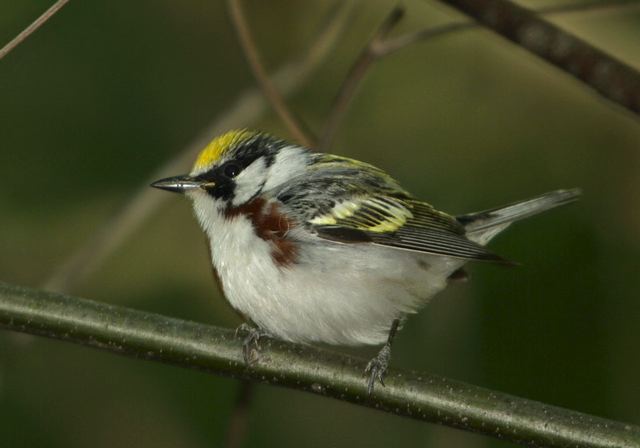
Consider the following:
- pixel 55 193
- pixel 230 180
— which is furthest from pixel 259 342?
pixel 55 193

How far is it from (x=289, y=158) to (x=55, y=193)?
6.31ft

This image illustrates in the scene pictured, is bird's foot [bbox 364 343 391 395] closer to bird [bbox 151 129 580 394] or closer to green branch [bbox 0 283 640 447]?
green branch [bbox 0 283 640 447]

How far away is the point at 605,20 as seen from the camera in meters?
6.10

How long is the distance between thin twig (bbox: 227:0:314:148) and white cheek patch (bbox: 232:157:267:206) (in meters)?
0.27

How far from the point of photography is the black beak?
4.17m

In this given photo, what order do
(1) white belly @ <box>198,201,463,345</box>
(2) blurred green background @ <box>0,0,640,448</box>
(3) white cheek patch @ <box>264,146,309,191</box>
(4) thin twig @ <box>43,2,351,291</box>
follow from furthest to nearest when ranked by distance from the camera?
(2) blurred green background @ <box>0,0,640,448</box> → (4) thin twig @ <box>43,2,351,291</box> → (3) white cheek patch @ <box>264,146,309,191</box> → (1) white belly @ <box>198,201,463,345</box>

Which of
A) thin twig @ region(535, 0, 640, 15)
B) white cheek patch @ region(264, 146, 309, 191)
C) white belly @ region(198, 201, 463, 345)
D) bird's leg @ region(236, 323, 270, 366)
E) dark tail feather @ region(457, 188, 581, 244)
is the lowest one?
dark tail feather @ region(457, 188, 581, 244)

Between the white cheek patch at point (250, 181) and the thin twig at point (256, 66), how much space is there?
27 centimetres

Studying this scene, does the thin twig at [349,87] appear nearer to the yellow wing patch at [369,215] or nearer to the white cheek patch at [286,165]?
the white cheek patch at [286,165]

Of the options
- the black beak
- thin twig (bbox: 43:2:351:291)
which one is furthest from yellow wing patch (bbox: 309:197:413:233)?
thin twig (bbox: 43:2:351:291)

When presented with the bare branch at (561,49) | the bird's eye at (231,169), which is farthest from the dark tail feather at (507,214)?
the bird's eye at (231,169)

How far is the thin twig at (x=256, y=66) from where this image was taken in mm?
4543

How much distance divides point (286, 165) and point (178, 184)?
1.71ft

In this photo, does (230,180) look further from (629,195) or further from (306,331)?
(629,195)
